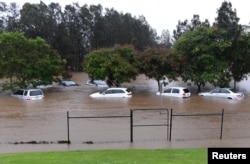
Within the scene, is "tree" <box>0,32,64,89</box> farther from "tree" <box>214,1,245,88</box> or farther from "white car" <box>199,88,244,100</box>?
"tree" <box>214,1,245,88</box>

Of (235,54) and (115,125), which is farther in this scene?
(235,54)

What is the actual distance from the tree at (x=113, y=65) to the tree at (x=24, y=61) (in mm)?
4578

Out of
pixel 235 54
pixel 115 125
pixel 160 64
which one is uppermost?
pixel 235 54

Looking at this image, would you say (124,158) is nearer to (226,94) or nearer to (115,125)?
(115,125)

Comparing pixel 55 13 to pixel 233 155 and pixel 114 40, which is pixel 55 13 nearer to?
pixel 114 40

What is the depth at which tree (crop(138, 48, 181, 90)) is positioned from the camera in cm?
4475

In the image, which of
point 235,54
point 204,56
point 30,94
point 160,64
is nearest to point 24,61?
point 30,94

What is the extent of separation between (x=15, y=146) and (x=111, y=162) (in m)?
8.69

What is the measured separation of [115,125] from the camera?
25.2 metres

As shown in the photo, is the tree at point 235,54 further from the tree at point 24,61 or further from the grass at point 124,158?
the grass at point 124,158

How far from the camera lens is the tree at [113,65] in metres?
45.0

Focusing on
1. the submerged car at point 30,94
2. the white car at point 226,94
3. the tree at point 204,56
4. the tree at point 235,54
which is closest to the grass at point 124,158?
the submerged car at point 30,94

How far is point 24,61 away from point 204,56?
1972cm

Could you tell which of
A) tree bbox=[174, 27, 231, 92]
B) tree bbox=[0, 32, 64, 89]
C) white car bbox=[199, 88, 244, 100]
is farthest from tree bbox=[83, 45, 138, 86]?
white car bbox=[199, 88, 244, 100]
